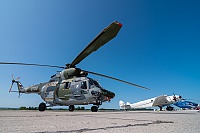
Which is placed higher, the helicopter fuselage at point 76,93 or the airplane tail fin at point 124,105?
the helicopter fuselage at point 76,93

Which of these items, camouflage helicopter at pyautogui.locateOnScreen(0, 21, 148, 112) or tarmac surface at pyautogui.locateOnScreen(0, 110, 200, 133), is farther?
camouflage helicopter at pyautogui.locateOnScreen(0, 21, 148, 112)

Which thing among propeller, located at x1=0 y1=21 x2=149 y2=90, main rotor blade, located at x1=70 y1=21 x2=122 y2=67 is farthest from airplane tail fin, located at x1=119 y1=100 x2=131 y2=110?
main rotor blade, located at x1=70 y1=21 x2=122 y2=67

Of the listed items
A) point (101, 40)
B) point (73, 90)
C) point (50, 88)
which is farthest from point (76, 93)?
point (101, 40)

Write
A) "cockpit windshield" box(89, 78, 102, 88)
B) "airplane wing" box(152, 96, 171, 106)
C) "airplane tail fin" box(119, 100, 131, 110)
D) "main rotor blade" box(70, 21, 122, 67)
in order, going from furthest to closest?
"airplane tail fin" box(119, 100, 131, 110) → "airplane wing" box(152, 96, 171, 106) → "cockpit windshield" box(89, 78, 102, 88) → "main rotor blade" box(70, 21, 122, 67)

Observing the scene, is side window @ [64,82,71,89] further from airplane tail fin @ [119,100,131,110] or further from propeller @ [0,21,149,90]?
airplane tail fin @ [119,100,131,110]

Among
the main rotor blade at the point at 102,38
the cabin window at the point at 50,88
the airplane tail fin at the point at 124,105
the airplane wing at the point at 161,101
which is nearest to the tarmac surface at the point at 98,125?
the main rotor blade at the point at 102,38

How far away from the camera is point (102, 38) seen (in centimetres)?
799

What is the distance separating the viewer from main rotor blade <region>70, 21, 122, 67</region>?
7016 millimetres

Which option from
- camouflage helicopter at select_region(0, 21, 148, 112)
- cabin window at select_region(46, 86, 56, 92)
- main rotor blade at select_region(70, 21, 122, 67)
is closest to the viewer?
main rotor blade at select_region(70, 21, 122, 67)

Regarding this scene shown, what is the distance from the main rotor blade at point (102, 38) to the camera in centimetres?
702

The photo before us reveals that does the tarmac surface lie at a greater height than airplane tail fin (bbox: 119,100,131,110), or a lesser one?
greater

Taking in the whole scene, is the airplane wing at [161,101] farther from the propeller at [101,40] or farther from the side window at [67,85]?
the side window at [67,85]

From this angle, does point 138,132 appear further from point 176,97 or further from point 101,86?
point 176,97

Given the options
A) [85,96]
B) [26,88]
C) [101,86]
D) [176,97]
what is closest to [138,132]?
[85,96]
